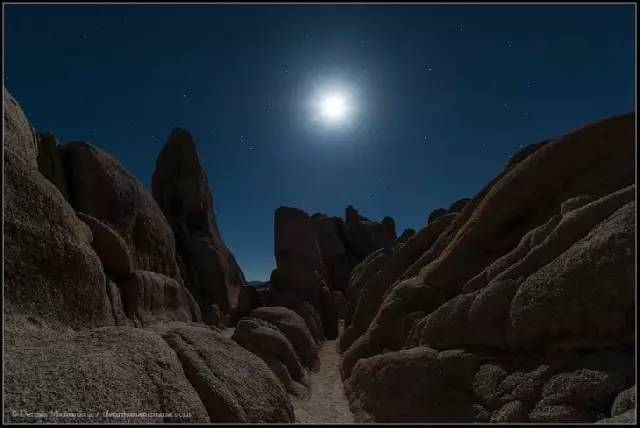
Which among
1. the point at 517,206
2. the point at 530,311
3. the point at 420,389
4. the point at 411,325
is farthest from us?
the point at 517,206

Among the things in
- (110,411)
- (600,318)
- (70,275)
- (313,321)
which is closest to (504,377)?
(600,318)

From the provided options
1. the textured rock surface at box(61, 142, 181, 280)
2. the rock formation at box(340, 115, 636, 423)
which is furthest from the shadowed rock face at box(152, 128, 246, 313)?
the rock formation at box(340, 115, 636, 423)

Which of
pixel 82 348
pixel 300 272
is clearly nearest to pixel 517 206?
pixel 82 348

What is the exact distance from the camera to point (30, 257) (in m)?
7.86

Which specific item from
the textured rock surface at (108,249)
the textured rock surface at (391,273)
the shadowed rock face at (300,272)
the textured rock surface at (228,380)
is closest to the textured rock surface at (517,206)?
the textured rock surface at (391,273)

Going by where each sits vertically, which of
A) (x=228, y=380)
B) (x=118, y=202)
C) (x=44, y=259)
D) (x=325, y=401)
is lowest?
(x=325, y=401)

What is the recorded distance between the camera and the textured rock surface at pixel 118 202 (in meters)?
24.2

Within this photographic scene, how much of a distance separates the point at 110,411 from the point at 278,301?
2989 centimetres

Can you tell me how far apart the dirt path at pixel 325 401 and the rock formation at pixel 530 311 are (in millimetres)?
581

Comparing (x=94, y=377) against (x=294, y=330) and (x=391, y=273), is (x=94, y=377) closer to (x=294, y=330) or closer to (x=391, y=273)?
(x=294, y=330)

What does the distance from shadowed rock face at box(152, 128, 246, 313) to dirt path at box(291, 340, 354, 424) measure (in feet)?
65.1

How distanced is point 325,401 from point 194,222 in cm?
3330

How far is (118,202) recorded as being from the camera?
25.0 meters

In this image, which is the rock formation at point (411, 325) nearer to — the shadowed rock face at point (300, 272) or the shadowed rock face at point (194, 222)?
the shadowed rock face at point (300, 272)
